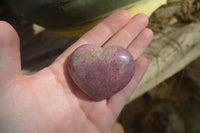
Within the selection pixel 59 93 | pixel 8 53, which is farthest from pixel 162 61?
pixel 8 53

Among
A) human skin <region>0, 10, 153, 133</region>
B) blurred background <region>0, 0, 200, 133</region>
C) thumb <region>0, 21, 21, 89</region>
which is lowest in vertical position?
blurred background <region>0, 0, 200, 133</region>

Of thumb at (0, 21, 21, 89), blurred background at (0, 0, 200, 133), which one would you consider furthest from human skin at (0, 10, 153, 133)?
blurred background at (0, 0, 200, 133)

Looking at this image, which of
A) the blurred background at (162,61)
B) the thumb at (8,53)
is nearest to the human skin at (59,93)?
the thumb at (8,53)

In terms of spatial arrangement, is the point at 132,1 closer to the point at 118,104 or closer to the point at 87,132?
the point at 118,104

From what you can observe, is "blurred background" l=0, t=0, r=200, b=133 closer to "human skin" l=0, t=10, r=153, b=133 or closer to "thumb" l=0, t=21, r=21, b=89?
"human skin" l=0, t=10, r=153, b=133

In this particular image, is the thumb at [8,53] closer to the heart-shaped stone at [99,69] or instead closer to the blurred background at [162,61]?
the heart-shaped stone at [99,69]

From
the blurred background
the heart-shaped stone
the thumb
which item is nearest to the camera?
the thumb

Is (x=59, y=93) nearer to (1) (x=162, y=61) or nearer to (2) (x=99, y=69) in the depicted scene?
(2) (x=99, y=69)

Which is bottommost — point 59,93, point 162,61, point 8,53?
point 162,61
